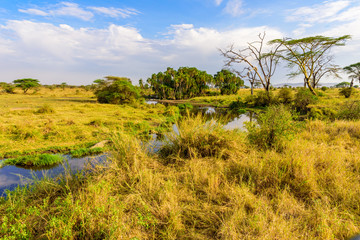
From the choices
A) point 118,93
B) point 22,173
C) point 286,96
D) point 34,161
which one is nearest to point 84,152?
point 34,161

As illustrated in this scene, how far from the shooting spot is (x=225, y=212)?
2.62 metres

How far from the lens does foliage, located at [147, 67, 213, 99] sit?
5328cm

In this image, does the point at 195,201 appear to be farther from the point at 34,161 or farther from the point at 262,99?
the point at 262,99

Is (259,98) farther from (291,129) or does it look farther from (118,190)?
(118,190)

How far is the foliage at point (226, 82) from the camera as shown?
2240 inches

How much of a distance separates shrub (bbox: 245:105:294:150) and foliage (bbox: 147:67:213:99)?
156ft

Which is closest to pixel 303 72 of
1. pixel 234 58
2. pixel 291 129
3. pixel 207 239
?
pixel 234 58

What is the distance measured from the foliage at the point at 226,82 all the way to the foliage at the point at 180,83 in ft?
13.9

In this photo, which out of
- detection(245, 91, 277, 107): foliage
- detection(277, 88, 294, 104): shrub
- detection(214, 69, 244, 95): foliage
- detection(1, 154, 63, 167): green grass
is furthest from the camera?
detection(214, 69, 244, 95): foliage

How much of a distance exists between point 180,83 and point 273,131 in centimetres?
4860

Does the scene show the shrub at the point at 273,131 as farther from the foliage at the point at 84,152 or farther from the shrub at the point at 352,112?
the shrub at the point at 352,112

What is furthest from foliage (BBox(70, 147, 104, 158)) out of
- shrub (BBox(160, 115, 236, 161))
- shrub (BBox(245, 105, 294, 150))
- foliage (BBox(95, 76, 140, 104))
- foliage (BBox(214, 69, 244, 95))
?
foliage (BBox(214, 69, 244, 95))

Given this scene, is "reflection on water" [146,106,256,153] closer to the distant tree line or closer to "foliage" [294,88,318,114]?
"foliage" [294,88,318,114]

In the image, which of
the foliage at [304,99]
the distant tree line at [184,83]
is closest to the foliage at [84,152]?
the foliage at [304,99]
